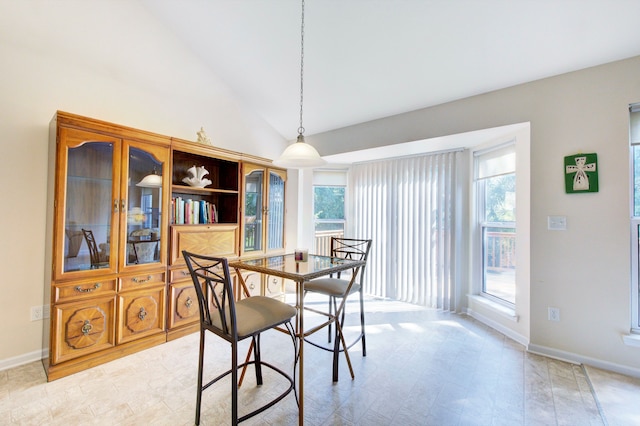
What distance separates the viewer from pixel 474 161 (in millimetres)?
3443

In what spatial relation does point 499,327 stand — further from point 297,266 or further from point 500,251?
point 297,266

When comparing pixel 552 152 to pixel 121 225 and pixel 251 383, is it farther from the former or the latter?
pixel 121 225

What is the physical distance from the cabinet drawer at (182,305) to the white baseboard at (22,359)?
931 millimetres

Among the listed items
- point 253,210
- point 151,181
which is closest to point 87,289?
point 151,181

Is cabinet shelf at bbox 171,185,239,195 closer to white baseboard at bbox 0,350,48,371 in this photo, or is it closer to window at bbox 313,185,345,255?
window at bbox 313,185,345,255

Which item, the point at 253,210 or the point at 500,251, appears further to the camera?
the point at 253,210

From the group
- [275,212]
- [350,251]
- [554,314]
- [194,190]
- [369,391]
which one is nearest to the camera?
[369,391]

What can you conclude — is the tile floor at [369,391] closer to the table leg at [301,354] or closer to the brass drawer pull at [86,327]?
the table leg at [301,354]

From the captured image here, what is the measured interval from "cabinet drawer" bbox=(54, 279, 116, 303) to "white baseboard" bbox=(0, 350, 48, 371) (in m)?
0.62

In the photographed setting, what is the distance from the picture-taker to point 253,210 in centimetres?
355

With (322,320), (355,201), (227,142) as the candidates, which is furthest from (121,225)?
(355,201)

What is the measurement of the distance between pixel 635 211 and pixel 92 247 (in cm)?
441

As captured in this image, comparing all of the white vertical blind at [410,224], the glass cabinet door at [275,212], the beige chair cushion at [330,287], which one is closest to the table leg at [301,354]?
the beige chair cushion at [330,287]

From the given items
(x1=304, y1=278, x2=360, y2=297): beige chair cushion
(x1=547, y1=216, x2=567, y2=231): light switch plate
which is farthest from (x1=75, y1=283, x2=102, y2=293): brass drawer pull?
(x1=547, y1=216, x2=567, y2=231): light switch plate
